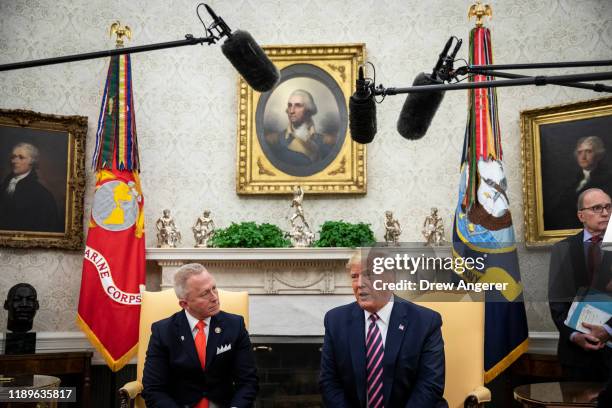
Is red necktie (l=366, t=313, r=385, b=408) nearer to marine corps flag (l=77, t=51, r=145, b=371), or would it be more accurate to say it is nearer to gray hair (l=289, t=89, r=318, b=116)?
marine corps flag (l=77, t=51, r=145, b=371)

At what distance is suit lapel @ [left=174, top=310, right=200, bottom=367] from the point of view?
3.50 meters

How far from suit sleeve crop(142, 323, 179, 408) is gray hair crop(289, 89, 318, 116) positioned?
3288 millimetres

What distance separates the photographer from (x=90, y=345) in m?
6.03

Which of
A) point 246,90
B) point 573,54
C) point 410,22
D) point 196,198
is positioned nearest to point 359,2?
point 410,22

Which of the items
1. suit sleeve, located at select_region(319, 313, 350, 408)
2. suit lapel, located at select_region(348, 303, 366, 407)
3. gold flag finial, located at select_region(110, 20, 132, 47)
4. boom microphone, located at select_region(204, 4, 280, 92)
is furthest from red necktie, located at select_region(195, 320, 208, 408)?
gold flag finial, located at select_region(110, 20, 132, 47)

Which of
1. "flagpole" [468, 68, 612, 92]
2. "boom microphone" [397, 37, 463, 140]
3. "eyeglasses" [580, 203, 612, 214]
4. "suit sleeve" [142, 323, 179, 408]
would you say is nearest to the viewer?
"flagpole" [468, 68, 612, 92]

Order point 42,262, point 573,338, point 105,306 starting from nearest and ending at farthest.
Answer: point 573,338 → point 105,306 → point 42,262

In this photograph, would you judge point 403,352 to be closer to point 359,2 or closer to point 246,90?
point 246,90

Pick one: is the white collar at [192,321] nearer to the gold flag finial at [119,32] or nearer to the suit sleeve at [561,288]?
the suit sleeve at [561,288]

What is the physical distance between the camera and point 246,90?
6.34m

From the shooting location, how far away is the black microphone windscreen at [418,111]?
2.58 m

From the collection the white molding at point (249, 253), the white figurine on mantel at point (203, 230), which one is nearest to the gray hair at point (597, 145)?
the white molding at point (249, 253)

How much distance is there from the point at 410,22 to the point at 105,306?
3978 millimetres

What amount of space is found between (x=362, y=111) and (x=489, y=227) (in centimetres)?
302
